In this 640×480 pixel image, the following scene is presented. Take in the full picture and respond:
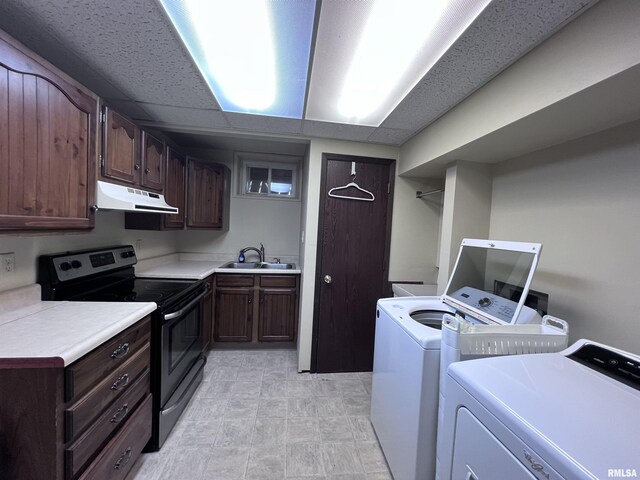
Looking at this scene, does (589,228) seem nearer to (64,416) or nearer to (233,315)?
(64,416)

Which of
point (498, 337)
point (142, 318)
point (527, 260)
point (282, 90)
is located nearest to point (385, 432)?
point (498, 337)

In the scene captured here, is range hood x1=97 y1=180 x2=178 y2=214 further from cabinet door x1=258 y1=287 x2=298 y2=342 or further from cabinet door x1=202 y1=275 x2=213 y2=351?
cabinet door x1=258 y1=287 x2=298 y2=342

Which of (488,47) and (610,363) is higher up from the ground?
(488,47)

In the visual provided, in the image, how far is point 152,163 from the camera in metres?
2.10

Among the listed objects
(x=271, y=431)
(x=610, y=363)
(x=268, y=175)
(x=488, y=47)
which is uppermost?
(x=488, y=47)

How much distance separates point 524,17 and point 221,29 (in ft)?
3.90

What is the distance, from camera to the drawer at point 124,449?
3.68ft

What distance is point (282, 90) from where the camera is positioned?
1640 mm

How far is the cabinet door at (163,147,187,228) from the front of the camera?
7.83 feet

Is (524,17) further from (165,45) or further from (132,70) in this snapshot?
(132,70)

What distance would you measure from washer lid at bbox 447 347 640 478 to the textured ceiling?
3.96 ft

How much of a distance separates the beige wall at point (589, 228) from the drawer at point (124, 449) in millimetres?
2325

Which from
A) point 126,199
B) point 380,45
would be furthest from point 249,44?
point 126,199

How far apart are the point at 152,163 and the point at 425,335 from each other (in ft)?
7.53
